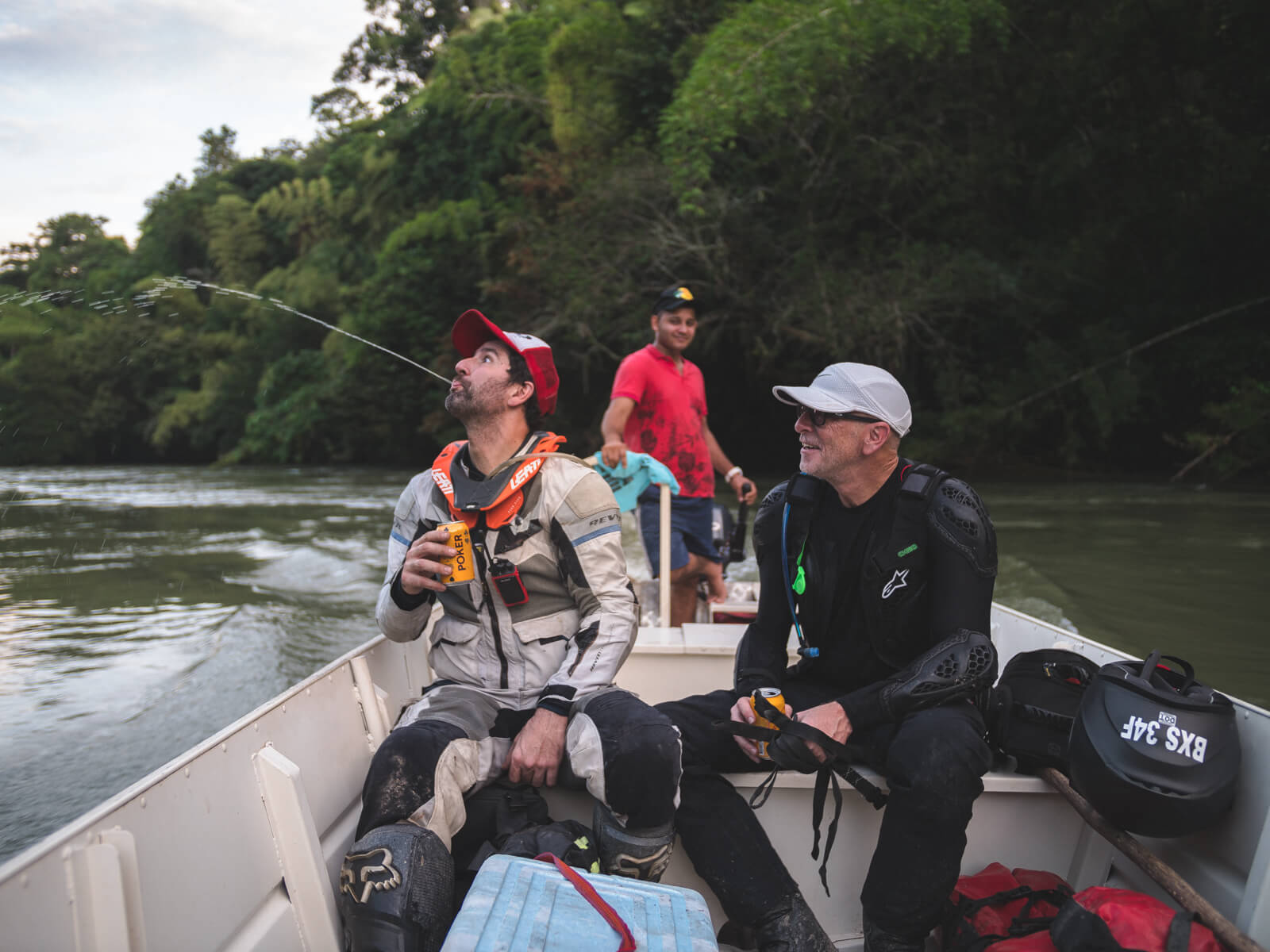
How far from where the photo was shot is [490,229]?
2069cm

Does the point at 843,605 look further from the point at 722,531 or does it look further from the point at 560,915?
the point at 722,531

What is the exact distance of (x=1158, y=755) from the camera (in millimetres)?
1988

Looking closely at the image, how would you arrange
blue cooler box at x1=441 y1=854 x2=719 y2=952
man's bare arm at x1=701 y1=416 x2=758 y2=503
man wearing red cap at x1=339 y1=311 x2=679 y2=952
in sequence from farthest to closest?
man's bare arm at x1=701 y1=416 x2=758 y2=503, man wearing red cap at x1=339 y1=311 x2=679 y2=952, blue cooler box at x1=441 y1=854 x2=719 y2=952

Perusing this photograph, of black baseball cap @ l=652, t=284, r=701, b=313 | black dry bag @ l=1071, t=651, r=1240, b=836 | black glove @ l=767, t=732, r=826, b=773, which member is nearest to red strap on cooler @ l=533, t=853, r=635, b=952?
black glove @ l=767, t=732, r=826, b=773

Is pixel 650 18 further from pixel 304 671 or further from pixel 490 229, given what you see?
pixel 304 671

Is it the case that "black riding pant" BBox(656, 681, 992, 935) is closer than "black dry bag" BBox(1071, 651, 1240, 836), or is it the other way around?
"black dry bag" BBox(1071, 651, 1240, 836)

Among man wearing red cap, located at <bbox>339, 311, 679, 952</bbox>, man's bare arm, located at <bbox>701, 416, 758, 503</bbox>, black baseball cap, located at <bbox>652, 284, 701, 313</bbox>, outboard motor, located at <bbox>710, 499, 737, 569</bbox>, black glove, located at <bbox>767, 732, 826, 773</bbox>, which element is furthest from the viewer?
outboard motor, located at <bbox>710, 499, 737, 569</bbox>

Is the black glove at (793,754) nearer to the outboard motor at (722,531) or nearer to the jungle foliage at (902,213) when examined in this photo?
the outboard motor at (722,531)

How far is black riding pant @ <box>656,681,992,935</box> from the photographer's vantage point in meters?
2.10

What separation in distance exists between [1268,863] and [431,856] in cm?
166

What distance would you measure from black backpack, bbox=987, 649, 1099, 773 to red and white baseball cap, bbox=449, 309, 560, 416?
1436 millimetres

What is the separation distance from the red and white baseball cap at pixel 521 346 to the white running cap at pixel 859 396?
0.68m

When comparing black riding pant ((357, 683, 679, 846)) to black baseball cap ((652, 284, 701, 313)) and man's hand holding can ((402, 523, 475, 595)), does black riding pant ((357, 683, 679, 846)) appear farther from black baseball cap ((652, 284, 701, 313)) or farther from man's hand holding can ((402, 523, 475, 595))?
black baseball cap ((652, 284, 701, 313))

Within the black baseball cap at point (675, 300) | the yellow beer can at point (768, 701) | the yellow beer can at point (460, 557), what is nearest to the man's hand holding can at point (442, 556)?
the yellow beer can at point (460, 557)
